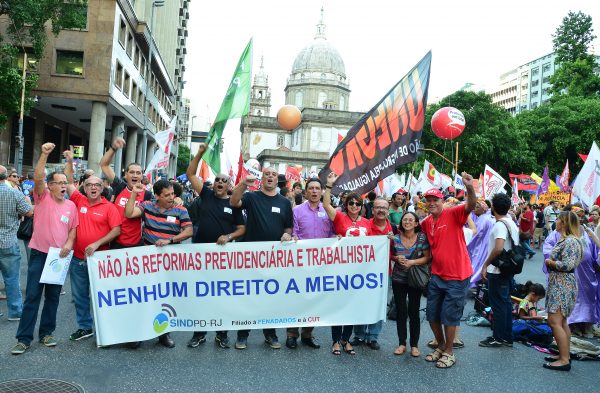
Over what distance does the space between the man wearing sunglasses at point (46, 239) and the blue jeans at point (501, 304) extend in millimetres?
4810

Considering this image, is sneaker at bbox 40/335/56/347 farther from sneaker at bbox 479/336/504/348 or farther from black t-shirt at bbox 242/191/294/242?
sneaker at bbox 479/336/504/348

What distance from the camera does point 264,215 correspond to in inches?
234

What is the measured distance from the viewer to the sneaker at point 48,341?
5.57 m

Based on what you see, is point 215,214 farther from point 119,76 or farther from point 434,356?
point 119,76

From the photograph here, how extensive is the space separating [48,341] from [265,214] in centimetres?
263

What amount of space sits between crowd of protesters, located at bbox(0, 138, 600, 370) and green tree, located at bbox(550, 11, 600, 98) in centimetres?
5222

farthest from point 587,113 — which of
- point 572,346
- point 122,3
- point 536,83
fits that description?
point 536,83

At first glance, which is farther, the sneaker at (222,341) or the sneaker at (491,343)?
the sneaker at (491,343)

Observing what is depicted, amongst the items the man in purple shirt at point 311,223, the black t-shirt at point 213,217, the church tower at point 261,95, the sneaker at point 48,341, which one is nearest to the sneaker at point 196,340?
the man in purple shirt at point 311,223

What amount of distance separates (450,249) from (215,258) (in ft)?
8.35

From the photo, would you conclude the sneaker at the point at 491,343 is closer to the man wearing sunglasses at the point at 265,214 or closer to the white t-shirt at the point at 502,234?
the white t-shirt at the point at 502,234

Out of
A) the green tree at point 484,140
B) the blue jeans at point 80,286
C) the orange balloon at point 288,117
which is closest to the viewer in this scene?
the blue jeans at point 80,286

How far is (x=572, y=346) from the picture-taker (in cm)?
636

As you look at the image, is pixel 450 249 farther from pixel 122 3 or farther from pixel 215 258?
pixel 122 3
